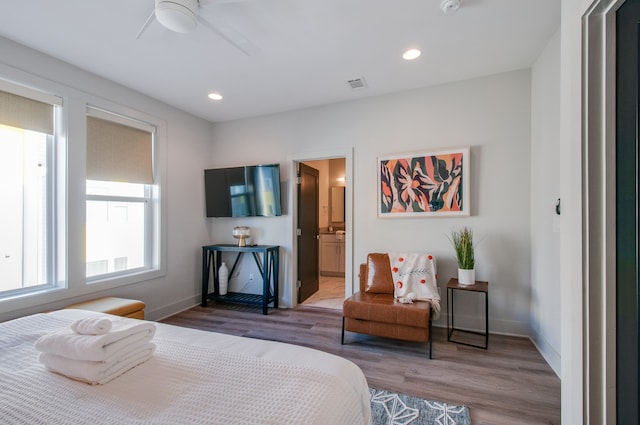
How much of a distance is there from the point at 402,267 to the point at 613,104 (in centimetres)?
214

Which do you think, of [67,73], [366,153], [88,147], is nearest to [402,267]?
[366,153]

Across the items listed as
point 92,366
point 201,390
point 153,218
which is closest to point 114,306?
point 153,218

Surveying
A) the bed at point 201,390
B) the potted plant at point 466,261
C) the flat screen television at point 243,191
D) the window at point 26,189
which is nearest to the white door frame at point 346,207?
the flat screen television at point 243,191

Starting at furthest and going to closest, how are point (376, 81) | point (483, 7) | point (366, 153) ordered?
point (366, 153) → point (376, 81) → point (483, 7)

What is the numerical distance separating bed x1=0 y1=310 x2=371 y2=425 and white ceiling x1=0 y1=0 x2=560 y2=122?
201 centimetres

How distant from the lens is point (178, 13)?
1.66 meters

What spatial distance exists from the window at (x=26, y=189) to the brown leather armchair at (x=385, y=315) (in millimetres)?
2892

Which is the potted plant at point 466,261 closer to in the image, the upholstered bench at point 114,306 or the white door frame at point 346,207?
the white door frame at point 346,207

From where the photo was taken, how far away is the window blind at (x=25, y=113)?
7.35ft

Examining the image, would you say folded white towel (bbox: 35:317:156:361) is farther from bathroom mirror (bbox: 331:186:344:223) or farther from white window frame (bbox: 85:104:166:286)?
bathroom mirror (bbox: 331:186:344:223)

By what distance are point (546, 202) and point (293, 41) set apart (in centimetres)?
266

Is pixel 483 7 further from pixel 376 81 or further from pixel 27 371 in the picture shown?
pixel 27 371

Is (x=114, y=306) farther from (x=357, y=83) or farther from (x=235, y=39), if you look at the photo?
(x=357, y=83)

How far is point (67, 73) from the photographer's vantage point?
2.60 m
